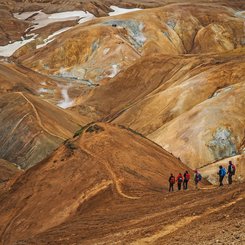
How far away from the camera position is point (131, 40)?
368 ft

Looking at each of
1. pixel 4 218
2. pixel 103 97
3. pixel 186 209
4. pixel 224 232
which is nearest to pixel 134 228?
pixel 186 209

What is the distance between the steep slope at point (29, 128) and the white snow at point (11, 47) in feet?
249

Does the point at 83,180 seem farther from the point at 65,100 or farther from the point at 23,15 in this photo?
the point at 23,15

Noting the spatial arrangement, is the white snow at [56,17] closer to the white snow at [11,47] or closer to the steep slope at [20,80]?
the white snow at [11,47]

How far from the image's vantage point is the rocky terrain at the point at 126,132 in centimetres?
2088

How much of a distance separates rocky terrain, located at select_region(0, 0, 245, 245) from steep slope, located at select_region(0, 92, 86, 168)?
0.13 metres

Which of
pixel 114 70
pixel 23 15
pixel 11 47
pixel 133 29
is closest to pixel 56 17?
pixel 11 47

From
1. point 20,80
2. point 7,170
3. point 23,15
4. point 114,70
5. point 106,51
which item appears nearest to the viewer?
point 7,170

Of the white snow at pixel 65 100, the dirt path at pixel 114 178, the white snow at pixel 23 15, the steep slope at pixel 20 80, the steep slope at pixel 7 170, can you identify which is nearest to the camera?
the dirt path at pixel 114 178

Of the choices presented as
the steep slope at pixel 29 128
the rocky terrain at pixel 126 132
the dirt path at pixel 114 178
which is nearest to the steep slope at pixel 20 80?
the rocky terrain at pixel 126 132

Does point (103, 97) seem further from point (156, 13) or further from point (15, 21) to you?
point (15, 21)

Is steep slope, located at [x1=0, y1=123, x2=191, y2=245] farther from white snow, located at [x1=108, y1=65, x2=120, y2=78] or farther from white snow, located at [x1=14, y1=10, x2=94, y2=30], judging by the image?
white snow, located at [x1=14, y1=10, x2=94, y2=30]

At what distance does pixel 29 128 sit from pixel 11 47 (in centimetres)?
9008

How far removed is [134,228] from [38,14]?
149 m
